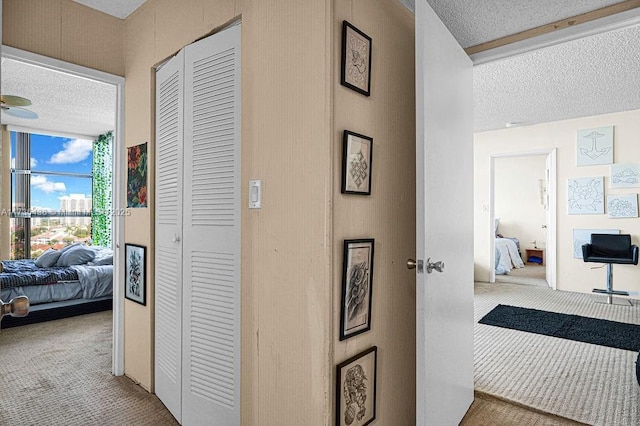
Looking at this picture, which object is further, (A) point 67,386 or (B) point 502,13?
(A) point 67,386

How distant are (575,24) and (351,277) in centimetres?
178

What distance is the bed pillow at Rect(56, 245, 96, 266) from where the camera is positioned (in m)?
4.57

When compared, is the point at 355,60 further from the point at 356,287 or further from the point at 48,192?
the point at 48,192

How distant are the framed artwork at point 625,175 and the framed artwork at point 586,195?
0.47ft

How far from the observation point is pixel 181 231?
6.73ft

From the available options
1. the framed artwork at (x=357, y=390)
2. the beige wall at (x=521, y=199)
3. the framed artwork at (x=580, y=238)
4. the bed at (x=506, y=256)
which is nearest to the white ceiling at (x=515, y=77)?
the framed artwork at (x=580, y=238)

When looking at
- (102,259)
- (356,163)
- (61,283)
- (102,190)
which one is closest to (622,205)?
(356,163)

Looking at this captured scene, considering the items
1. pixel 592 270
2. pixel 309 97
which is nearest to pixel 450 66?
pixel 309 97

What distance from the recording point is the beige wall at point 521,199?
8094 millimetres

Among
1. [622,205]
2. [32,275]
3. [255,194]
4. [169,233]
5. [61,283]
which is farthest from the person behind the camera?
[622,205]

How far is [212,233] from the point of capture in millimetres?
1861

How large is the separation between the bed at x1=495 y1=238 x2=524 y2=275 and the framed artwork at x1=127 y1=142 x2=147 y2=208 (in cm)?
594

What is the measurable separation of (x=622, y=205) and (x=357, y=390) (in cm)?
506

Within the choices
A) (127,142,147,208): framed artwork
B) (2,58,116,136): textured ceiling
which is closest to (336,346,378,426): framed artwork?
(127,142,147,208): framed artwork
